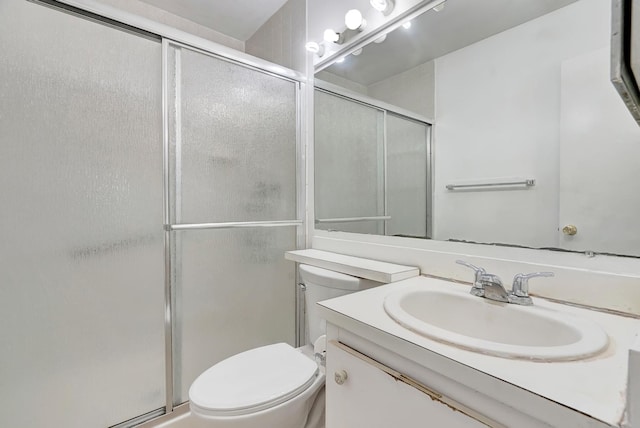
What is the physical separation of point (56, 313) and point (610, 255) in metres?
1.88

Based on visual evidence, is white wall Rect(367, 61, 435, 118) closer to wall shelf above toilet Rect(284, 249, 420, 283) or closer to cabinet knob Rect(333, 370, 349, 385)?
wall shelf above toilet Rect(284, 249, 420, 283)

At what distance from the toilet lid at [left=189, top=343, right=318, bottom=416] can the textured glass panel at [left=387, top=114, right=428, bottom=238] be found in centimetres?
Result: 71

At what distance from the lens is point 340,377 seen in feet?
2.46

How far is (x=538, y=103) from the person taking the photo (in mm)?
928

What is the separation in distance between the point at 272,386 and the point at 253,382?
0.08 meters

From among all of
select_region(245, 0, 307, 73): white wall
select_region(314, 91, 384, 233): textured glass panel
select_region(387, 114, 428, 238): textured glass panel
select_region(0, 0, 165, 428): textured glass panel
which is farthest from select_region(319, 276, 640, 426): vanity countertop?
select_region(245, 0, 307, 73): white wall

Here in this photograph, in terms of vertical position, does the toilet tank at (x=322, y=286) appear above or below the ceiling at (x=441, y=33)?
below

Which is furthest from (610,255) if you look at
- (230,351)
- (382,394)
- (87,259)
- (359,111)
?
(87,259)

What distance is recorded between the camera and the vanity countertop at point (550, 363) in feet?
1.39

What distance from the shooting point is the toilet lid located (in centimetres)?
94

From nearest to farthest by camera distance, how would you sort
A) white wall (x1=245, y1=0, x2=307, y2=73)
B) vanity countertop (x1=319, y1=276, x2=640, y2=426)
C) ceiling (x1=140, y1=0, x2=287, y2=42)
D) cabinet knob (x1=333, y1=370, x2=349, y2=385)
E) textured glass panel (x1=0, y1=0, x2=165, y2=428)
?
vanity countertop (x1=319, y1=276, x2=640, y2=426), cabinet knob (x1=333, y1=370, x2=349, y2=385), textured glass panel (x1=0, y1=0, x2=165, y2=428), white wall (x1=245, y1=0, x2=307, y2=73), ceiling (x1=140, y1=0, x2=287, y2=42)

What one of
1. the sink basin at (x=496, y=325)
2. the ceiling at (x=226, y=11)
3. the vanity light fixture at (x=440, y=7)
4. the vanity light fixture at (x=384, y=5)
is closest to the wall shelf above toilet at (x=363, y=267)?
the sink basin at (x=496, y=325)

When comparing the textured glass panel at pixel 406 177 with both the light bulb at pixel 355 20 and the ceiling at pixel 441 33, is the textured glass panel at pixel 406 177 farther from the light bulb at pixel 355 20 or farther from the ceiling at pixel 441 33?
the light bulb at pixel 355 20

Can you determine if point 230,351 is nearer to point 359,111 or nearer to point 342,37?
point 359,111
